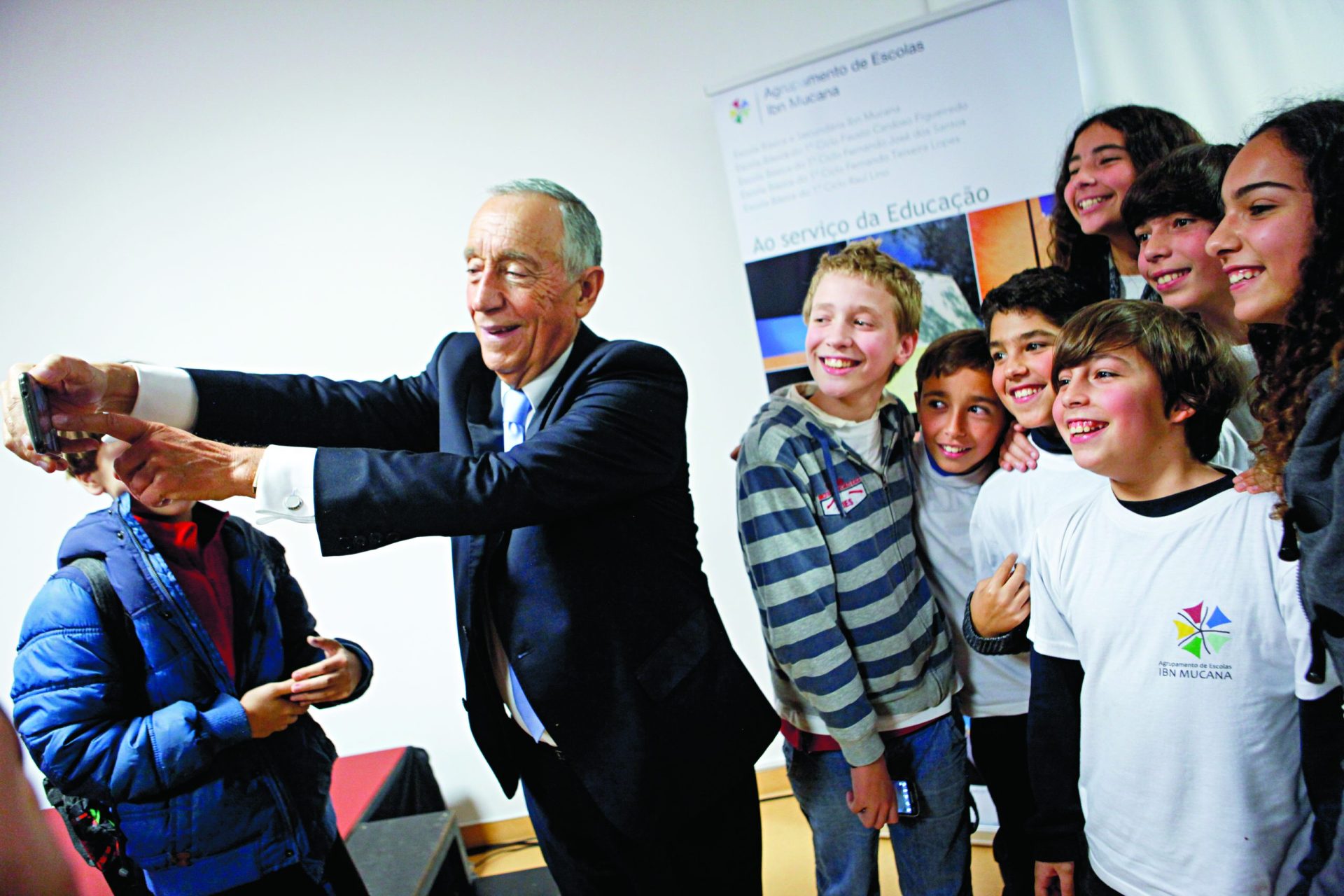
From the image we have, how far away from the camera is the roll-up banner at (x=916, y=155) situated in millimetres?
2070

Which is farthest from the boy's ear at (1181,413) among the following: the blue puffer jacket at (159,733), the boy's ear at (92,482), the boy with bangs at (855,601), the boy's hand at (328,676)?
the boy's ear at (92,482)

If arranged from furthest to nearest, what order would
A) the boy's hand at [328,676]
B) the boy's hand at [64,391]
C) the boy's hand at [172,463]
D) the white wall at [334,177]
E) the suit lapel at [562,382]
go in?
the white wall at [334,177] → the boy's hand at [328,676] → the suit lapel at [562,382] → the boy's hand at [64,391] → the boy's hand at [172,463]

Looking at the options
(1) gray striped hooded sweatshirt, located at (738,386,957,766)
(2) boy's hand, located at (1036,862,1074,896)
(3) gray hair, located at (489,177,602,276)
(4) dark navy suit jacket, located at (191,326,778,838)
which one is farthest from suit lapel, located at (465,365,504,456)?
(2) boy's hand, located at (1036,862,1074,896)

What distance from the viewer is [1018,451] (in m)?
1.70

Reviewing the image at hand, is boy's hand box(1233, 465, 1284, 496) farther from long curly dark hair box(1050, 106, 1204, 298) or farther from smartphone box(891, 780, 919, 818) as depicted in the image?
smartphone box(891, 780, 919, 818)

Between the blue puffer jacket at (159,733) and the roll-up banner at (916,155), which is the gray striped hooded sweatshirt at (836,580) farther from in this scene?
the blue puffer jacket at (159,733)

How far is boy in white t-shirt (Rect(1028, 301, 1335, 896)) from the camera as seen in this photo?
4.33ft

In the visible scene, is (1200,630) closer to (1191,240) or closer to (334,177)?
(1191,240)

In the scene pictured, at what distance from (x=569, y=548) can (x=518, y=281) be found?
0.50 metres

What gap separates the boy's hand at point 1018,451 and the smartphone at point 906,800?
2.34 feet

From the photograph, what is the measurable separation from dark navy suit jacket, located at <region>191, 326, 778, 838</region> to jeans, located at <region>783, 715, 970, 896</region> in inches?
11.1

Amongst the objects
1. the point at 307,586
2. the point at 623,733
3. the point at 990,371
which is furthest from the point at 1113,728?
the point at 307,586

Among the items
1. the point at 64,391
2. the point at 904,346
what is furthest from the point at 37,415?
the point at 904,346

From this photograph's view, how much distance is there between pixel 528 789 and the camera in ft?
5.61
